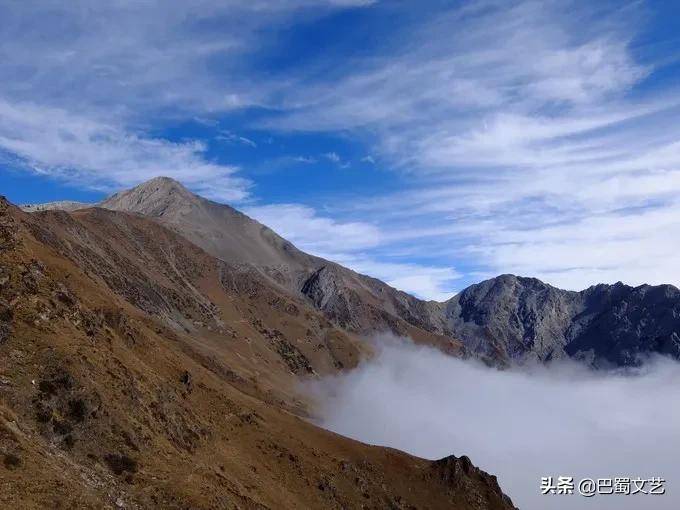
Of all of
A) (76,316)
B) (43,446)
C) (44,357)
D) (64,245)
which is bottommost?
(43,446)

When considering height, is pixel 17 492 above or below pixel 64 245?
below

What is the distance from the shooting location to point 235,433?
10031cm

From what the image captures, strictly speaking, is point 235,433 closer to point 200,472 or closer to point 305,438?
point 305,438

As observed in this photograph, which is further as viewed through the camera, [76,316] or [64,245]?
[64,245]

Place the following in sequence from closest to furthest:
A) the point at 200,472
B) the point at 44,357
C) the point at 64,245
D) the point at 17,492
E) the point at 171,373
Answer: the point at 17,492 → the point at 44,357 → the point at 200,472 → the point at 171,373 → the point at 64,245

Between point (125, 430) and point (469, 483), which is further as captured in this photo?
point (469, 483)

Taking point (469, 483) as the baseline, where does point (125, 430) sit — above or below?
above

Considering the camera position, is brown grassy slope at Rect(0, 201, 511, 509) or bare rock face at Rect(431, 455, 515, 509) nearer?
brown grassy slope at Rect(0, 201, 511, 509)

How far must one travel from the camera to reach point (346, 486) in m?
110

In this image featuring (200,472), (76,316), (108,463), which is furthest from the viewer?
(76,316)

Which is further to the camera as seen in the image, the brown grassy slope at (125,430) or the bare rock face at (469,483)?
the bare rock face at (469,483)

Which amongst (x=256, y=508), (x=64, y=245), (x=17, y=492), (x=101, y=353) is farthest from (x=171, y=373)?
(x=64, y=245)

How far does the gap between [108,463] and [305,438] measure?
6688 centimetres

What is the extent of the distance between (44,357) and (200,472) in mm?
22487
